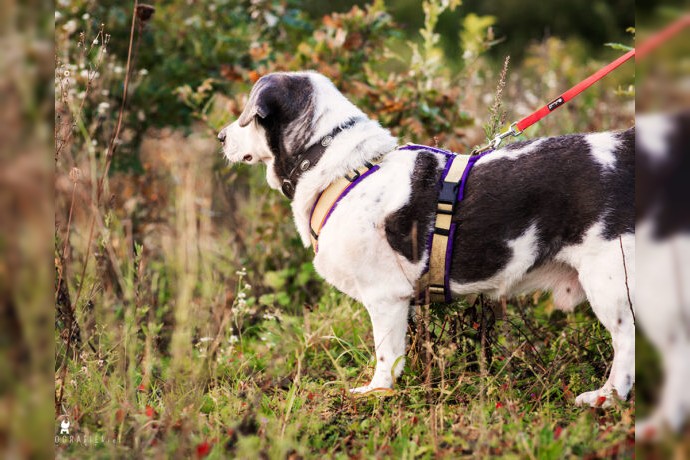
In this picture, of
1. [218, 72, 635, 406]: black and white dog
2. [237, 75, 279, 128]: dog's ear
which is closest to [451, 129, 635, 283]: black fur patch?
[218, 72, 635, 406]: black and white dog

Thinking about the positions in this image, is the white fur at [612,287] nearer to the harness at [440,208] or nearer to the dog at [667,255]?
the harness at [440,208]

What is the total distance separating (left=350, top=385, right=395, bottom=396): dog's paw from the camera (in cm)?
298

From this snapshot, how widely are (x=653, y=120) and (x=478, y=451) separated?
5.05 feet

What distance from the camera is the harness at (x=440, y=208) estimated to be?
2.88 meters

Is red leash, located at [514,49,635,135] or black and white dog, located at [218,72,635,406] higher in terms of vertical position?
red leash, located at [514,49,635,135]

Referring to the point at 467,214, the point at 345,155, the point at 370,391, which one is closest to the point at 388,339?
the point at 370,391

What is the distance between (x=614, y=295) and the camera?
2.71 meters

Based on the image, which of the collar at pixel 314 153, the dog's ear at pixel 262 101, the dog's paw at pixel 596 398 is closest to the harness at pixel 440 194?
the collar at pixel 314 153

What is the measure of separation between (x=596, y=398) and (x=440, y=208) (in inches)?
41.2

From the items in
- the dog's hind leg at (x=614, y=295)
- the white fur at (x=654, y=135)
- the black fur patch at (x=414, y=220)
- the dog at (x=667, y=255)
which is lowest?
the dog's hind leg at (x=614, y=295)

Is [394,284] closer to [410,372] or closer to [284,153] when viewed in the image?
[410,372]

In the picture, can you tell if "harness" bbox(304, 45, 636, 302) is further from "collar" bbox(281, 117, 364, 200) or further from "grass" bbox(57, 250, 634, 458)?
"grass" bbox(57, 250, 634, 458)

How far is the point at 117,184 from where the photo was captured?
17.8 feet

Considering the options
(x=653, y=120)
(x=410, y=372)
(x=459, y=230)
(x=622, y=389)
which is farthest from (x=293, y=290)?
(x=653, y=120)
